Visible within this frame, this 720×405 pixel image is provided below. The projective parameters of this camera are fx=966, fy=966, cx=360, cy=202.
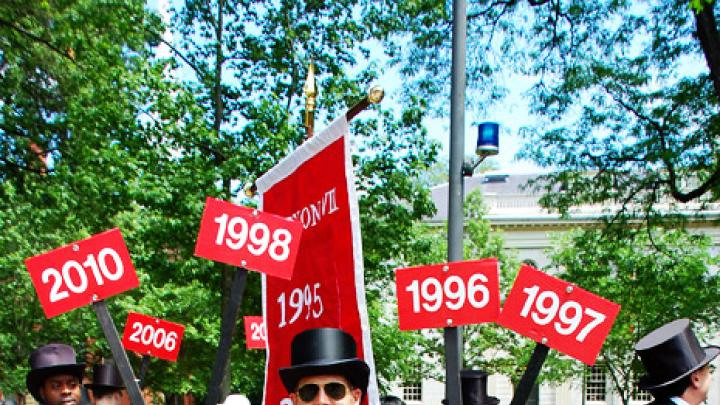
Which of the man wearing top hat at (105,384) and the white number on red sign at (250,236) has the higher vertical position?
the white number on red sign at (250,236)

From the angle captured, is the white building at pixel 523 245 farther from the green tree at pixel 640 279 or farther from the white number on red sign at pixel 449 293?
the white number on red sign at pixel 449 293

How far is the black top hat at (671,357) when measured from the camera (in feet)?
15.7

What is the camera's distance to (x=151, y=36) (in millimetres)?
18016

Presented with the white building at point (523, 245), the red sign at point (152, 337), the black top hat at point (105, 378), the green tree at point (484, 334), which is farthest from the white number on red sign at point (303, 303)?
the white building at point (523, 245)

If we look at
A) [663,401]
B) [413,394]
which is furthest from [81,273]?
[413,394]

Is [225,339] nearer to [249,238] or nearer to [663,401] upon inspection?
[249,238]

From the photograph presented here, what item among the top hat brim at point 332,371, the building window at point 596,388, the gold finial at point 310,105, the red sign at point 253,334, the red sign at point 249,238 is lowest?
the top hat brim at point 332,371

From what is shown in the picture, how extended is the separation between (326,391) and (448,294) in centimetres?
127

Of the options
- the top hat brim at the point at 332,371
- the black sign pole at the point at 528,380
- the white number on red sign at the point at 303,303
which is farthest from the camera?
the white number on red sign at the point at 303,303

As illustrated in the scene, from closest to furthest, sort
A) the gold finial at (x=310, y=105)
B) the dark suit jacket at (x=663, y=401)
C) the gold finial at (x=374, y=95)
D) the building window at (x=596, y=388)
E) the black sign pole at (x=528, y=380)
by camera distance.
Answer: the black sign pole at (x=528, y=380), the dark suit jacket at (x=663, y=401), the gold finial at (x=374, y=95), the gold finial at (x=310, y=105), the building window at (x=596, y=388)

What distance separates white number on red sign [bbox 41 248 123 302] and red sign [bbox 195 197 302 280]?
618 millimetres

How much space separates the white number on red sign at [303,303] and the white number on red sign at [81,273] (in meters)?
0.92

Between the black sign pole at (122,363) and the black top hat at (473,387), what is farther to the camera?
the black top hat at (473,387)

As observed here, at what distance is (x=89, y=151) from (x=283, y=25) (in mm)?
4052
